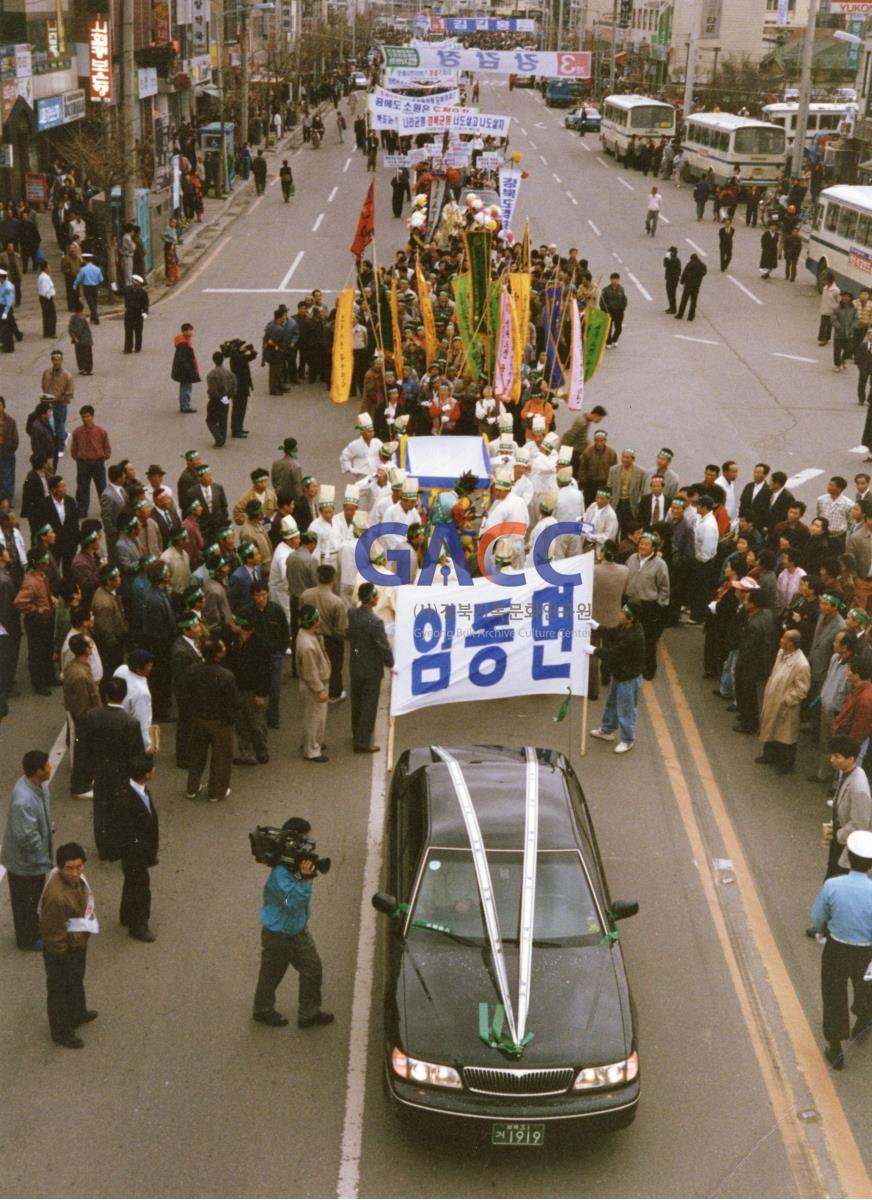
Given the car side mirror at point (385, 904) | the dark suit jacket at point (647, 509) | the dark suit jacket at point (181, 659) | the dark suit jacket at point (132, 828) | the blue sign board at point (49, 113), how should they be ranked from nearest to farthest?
1. the car side mirror at point (385, 904)
2. the dark suit jacket at point (132, 828)
3. the dark suit jacket at point (181, 659)
4. the dark suit jacket at point (647, 509)
5. the blue sign board at point (49, 113)

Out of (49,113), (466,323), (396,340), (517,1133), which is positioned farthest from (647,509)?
(49,113)

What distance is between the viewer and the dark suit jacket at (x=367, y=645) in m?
12.0

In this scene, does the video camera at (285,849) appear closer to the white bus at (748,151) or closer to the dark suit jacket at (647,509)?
the dark suit jacket at (647,509)

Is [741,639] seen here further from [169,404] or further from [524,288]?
[169,404]

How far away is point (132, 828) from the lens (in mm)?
9359

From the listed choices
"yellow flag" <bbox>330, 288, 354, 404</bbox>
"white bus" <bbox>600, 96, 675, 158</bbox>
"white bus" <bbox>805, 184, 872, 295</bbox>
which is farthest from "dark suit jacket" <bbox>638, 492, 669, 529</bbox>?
"white bus" <bbox>600, 96, 675, 158</bbox>

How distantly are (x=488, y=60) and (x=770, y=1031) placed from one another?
45209 mm

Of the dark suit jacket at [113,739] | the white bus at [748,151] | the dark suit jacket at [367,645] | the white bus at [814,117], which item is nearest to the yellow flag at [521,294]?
the dark suit jacket at [367,645]

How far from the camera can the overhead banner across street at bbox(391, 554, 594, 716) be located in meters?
11.2

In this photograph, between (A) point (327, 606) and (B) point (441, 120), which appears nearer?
(A) point (327, 606)

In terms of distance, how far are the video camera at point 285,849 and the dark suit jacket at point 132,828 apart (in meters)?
1.36

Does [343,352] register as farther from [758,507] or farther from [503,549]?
[758,507]

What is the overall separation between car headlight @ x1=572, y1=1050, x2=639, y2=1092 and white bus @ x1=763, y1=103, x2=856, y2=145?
5751 centimetres

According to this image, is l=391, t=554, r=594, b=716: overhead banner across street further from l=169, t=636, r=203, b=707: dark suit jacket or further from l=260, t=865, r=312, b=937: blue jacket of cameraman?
l=260, t=865, r=312, b=937: blue jacket of cameraman
